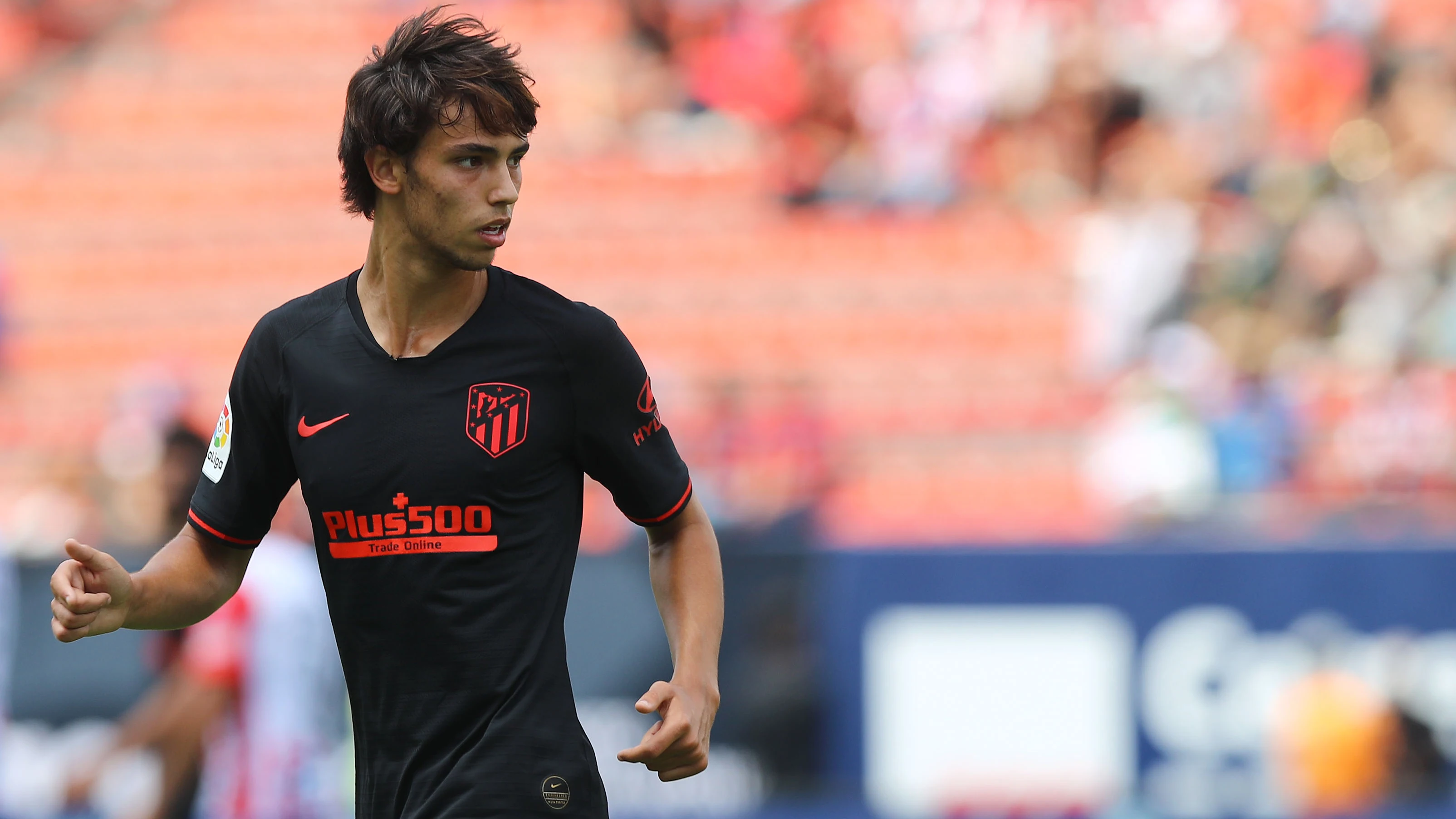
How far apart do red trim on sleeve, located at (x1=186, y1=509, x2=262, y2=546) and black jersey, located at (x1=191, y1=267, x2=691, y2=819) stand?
0.20 metres

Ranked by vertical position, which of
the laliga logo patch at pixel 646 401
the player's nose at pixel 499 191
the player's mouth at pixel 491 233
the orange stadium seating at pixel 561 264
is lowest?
the laliga logo patch at pixel 646 401

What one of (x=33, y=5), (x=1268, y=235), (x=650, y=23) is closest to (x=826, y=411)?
(x=1268, y=235)

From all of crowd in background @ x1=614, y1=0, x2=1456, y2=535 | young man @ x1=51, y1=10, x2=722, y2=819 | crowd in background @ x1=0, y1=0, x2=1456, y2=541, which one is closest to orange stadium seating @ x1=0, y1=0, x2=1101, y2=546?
crowd in background @ x1=0, y1=0, x2=1456, y2=541

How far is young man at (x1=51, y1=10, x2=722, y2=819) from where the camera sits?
2.91 metres

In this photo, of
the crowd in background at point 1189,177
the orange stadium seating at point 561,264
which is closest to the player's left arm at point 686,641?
the crowd in background at point 1189,177

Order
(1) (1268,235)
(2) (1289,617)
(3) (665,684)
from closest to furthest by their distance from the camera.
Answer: (3) (665,684) < (2) (1289,617) < (1) (1268,235)

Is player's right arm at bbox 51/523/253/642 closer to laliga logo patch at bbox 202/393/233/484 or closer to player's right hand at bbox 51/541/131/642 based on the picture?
player's right hand at bbox 51/541/131/642

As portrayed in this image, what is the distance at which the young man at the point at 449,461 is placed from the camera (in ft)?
9.54

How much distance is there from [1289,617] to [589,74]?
28.0ft

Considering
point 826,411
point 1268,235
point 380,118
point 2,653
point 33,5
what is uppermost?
point 33,5

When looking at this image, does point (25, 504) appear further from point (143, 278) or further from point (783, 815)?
point (783, 815)

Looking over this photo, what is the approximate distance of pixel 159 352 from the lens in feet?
47.6

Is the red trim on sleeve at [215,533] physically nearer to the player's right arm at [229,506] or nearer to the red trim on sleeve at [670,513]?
the player's right arm at [229,506]

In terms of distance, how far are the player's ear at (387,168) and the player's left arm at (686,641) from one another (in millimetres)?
771
